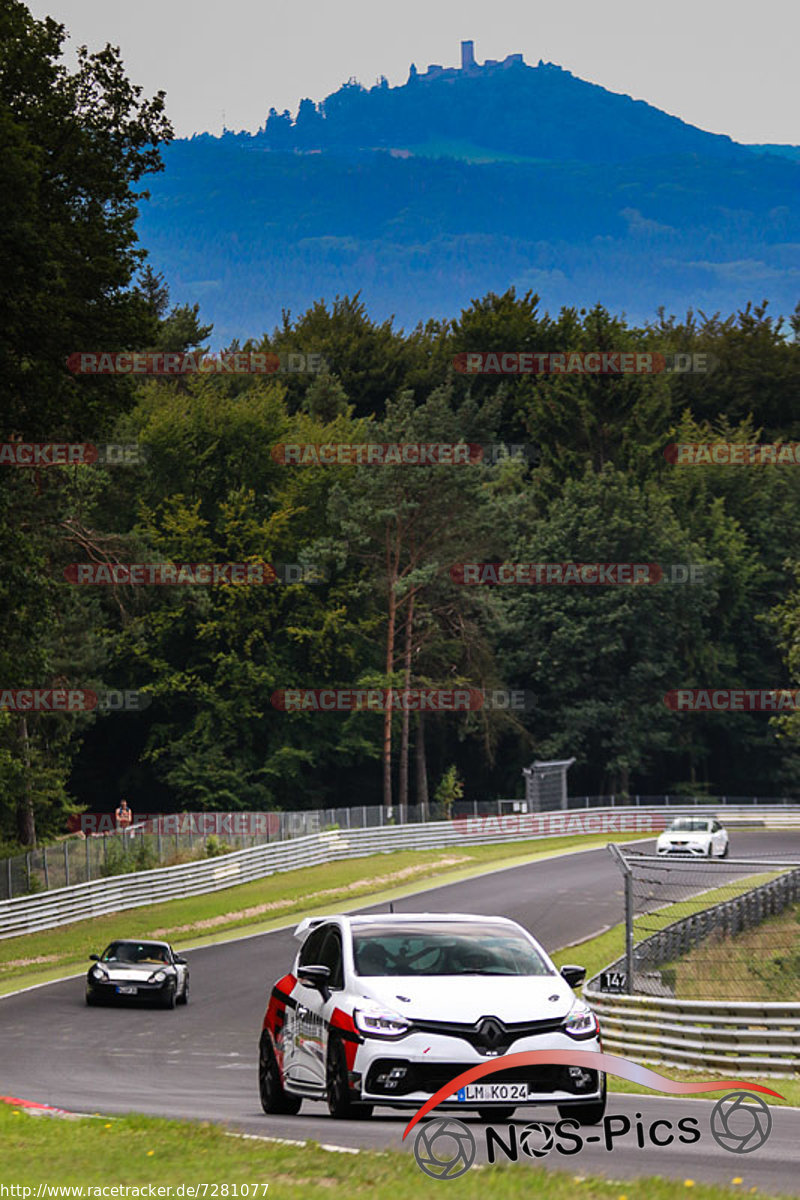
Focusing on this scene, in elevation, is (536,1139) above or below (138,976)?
above

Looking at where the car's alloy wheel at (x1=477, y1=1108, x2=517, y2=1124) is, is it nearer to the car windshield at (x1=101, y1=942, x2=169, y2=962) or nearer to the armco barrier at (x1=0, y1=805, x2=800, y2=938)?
the car windshield at (x1=101, y1=942, x2=169, y2=962)

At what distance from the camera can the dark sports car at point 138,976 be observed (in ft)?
90.7

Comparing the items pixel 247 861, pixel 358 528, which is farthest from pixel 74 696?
pixel 358 528

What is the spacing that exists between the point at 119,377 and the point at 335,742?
4733 centimetres

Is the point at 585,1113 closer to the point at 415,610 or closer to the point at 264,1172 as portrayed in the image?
the point at 264,1172

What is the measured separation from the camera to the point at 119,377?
32.1m

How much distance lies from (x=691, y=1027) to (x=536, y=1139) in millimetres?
8624

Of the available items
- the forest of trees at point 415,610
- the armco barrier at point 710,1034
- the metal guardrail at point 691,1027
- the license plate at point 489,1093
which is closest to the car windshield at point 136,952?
the metal guardrail at point 691,1027

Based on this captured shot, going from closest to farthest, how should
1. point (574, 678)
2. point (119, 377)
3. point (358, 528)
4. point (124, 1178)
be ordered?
point (124, 1178) < point (119, 377) < point (358, 528) < point (574, 678)

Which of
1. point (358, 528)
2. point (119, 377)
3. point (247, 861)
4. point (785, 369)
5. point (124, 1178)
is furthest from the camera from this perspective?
point (785, 369)

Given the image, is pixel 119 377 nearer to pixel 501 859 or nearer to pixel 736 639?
pixel 501 859

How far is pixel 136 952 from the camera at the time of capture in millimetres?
28375

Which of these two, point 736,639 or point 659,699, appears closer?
point 659,699

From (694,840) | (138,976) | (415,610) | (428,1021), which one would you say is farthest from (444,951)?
(415,610)
